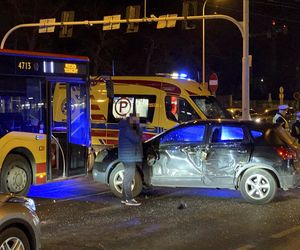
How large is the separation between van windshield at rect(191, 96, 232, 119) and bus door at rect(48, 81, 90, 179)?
545cm

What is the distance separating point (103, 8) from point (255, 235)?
38165 mm

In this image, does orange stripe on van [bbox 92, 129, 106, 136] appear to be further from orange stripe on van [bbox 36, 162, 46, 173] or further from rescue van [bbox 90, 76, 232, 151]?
orange stripe on van [bbox 36, 162, 46, 173]

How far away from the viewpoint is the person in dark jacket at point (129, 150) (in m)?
10.9

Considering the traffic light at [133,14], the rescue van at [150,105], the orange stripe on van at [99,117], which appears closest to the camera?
the rescue van at [150,105]

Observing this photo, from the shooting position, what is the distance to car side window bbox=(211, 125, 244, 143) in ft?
36.3

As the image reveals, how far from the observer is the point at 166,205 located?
1072cm

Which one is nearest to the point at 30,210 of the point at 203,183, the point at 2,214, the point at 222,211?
the point at 2,214

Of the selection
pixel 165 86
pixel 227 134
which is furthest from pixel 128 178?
pixel 165 86

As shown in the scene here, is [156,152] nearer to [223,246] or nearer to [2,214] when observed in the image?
[223,246]

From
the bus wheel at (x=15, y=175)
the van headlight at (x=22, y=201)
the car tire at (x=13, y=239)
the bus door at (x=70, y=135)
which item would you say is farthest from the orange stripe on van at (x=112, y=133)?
the car tire at (x=13, y=239)

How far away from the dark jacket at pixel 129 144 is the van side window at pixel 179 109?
20.9ft

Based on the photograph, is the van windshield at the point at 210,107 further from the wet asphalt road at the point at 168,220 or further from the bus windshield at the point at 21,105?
the bus windshield at the point at 21,105

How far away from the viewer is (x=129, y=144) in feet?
35.6

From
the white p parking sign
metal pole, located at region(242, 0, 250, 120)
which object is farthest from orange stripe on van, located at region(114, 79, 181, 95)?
metal pole, located at region(242, 0, 250, 120)
